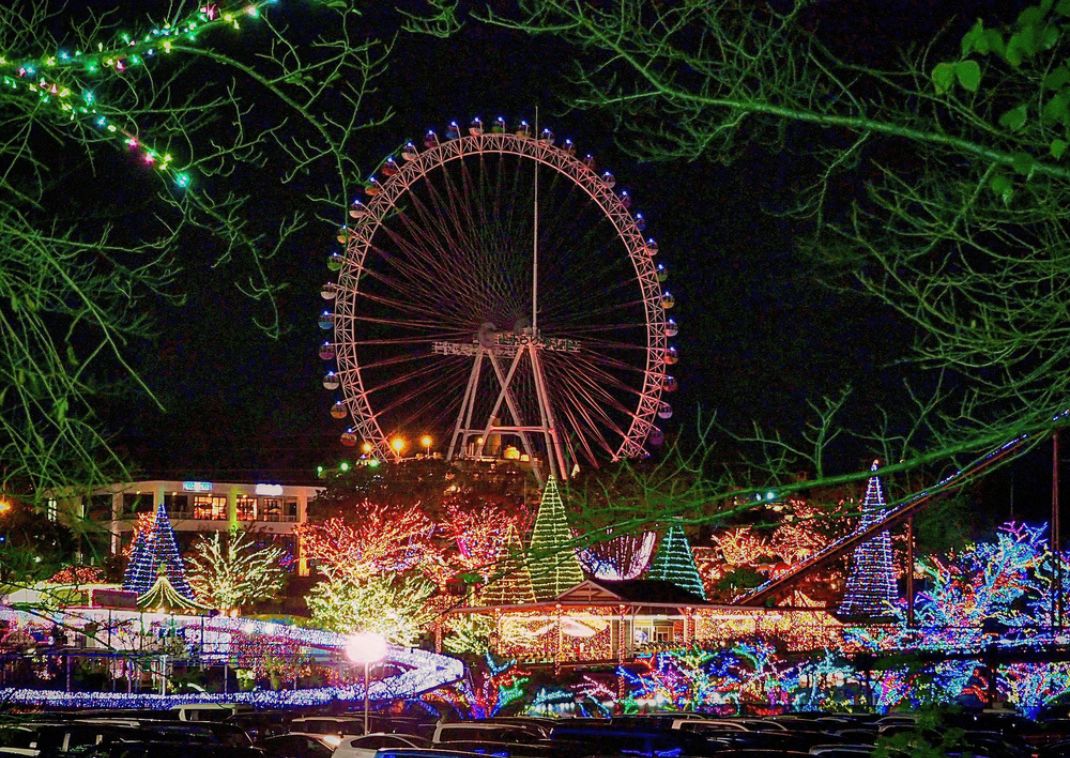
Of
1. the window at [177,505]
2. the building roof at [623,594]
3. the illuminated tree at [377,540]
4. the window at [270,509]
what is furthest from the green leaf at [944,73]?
the window at [270,509]

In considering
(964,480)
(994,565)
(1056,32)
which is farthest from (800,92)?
(994,565)

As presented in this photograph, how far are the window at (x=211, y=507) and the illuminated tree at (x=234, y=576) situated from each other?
2137 centimetres

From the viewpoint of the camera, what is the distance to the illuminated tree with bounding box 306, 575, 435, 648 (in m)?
36.9

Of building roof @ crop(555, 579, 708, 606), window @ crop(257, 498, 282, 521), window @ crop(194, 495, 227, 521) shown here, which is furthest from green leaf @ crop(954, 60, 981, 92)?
window @ crop(257, 498, 282, 521)

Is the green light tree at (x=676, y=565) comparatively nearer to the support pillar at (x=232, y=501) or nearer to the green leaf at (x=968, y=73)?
the green leaf at (x=968, y=73)

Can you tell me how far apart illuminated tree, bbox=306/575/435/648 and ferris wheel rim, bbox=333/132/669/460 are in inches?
170

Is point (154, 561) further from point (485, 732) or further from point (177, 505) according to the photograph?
point (177, 505)

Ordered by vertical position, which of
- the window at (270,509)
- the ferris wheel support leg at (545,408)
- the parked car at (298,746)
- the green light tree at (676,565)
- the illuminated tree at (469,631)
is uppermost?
the ferris wheel support leg at (545,408)

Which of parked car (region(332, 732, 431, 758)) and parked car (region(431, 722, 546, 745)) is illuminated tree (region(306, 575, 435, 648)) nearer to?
parked car (region(431, 722, 546, 745))

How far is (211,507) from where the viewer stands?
236 ft

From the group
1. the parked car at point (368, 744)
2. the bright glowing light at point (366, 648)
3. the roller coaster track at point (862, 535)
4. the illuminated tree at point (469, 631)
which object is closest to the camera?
the roller coaster track at point (862, 535)

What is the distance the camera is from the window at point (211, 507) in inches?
2803

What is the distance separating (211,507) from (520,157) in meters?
37.3

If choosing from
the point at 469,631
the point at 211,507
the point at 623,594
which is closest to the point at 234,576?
the point at 469,631
